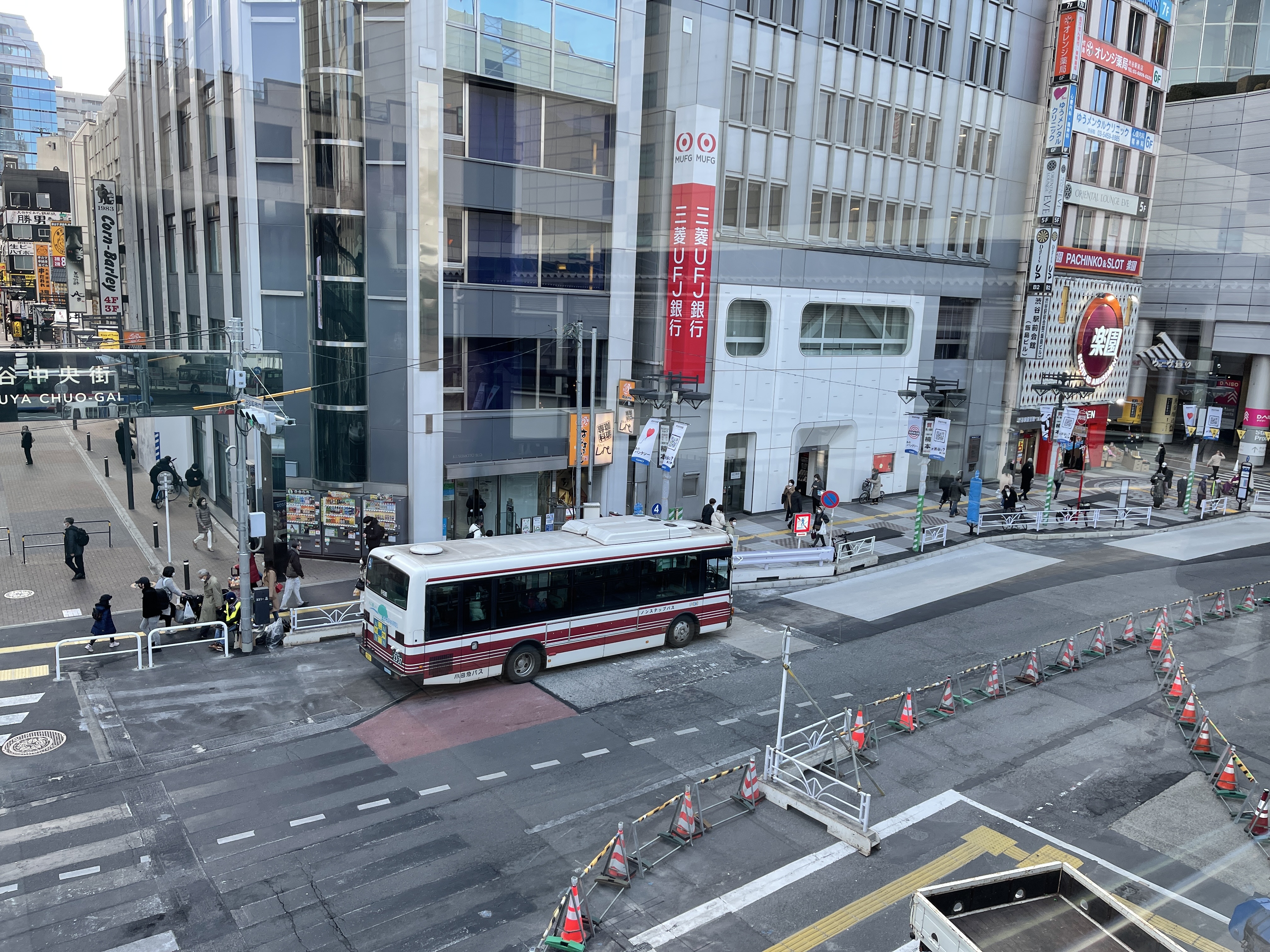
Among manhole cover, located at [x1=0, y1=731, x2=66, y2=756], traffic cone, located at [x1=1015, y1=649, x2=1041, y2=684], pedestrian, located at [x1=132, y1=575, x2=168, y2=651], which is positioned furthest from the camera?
pedestrian, located at [x1=132, y1=575, x2=168, y2=651]

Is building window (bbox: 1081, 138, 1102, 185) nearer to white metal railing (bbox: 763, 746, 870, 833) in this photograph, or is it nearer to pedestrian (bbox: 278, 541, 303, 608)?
pedestrian (bbox: 278, 541, 303, 608)

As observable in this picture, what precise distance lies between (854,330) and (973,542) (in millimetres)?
8816

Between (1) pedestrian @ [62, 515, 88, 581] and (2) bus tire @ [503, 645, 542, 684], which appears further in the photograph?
(1) pedestrian @ [62, 515, 88, 581]

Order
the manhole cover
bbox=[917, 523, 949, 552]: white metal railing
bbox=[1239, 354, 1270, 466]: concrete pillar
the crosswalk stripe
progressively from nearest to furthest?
the crosswalk stripe
the manhole cover
bbox=[1239, 354, 1270, 466]: concrete pillar
bbox=[917, 523, 949, 552]: white metal railing

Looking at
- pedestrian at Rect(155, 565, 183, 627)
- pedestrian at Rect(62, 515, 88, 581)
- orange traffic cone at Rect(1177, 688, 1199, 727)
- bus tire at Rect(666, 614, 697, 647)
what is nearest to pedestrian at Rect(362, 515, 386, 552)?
pedestrian at Rect(155, 565, 183, 627)

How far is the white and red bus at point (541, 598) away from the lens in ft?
49.2

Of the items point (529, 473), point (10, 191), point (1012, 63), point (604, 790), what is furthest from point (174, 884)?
point (10, 191)

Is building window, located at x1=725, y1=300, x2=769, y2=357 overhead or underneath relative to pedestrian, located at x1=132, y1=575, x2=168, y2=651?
overhead

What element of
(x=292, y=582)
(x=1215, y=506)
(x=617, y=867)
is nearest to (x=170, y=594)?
(x=292, y=582)

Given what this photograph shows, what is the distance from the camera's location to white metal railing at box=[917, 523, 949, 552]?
1078 inches

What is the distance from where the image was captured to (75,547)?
20.5m

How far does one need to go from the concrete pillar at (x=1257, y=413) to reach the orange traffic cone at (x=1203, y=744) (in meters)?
5.71

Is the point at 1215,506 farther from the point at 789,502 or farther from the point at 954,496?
the point at 789,502

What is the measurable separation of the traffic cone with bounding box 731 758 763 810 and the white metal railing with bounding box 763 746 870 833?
29cm
